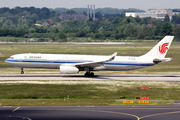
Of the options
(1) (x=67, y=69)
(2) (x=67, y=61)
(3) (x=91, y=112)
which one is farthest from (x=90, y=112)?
(2) (x=67, y=61)

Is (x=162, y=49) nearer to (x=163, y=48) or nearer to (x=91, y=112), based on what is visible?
(x=163, y=48)

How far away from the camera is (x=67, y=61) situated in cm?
5525

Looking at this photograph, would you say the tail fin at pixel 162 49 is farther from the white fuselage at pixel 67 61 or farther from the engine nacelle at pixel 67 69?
the engine nacelle at pixel 67 69

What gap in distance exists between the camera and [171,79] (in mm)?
53312

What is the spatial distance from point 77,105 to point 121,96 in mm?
7669

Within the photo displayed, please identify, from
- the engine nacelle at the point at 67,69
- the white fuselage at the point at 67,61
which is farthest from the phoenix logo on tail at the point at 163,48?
the engine nacelle at the point at 67,69

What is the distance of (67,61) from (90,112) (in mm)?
26312

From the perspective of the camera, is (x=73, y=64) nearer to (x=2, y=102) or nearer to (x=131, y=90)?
(x=131, y=90)

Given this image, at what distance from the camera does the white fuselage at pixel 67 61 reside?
2176 inches

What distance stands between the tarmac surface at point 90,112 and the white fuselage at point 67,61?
77.7 ft

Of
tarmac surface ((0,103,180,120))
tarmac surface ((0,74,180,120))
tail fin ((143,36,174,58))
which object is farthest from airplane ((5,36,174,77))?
tarmac surface ((0,103,180,120))

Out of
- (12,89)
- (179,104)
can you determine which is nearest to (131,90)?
(179,104)

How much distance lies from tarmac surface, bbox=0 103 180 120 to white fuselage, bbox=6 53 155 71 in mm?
23695

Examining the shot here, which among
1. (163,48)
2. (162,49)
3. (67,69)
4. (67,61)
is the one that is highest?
(163,48)
